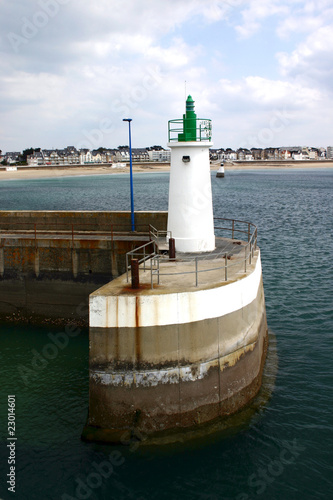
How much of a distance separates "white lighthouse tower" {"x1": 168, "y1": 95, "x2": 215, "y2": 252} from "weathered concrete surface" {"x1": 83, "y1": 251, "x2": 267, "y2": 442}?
3997 mm

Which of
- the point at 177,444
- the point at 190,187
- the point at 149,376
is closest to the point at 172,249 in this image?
the point at 190,187

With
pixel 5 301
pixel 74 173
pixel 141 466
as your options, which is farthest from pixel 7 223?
pixel 74 173

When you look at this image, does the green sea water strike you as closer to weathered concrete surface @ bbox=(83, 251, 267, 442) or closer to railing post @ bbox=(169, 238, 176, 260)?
weathered concrete surface @ bbox=(83, 251, 267, 442)

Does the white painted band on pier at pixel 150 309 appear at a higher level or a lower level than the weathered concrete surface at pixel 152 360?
higher

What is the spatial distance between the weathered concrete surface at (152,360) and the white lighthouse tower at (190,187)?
400cm

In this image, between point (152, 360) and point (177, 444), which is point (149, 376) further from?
point (177, 444)

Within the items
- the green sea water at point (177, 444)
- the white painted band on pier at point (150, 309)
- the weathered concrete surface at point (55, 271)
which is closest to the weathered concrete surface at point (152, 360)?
the white painted band on pier at point (150, 309)

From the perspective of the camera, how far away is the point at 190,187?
1430cm

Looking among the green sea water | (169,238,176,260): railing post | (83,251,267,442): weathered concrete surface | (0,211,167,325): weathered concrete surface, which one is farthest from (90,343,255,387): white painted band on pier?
(0,211,167,325): weathered concrete surface

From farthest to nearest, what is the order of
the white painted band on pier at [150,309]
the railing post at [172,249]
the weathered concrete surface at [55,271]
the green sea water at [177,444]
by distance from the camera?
the weathered concrete surface at [55,271], the railing post at [172,249], the white painted band on pier at [150,309], the green sea water at [177,444]

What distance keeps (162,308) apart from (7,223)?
42.7 feet

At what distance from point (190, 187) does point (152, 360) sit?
5999 millimetres

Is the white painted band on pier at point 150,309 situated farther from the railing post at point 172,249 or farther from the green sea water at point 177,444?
the railing post at point 172,249

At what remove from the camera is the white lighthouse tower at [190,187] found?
14.2m
